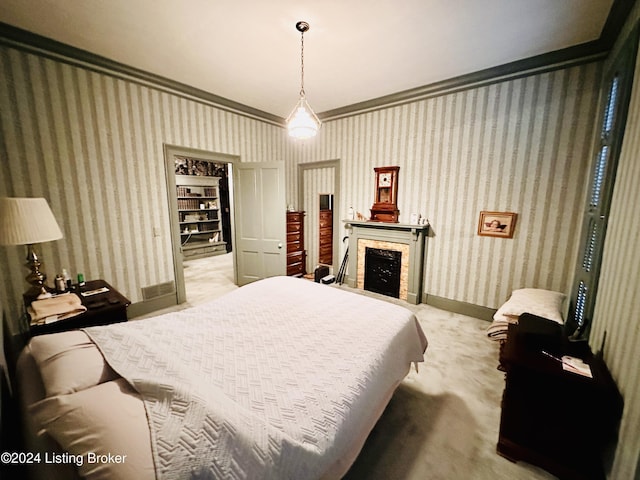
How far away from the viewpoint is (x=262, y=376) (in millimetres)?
1144

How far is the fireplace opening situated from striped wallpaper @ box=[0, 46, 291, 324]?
2.95m

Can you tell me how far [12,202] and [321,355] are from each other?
226 cm

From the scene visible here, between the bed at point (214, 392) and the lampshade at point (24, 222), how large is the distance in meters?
0.86

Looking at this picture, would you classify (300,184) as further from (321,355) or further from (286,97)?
(321,355)

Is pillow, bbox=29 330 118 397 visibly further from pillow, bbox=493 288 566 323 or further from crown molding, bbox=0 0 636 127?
pillow, bbox=493 288 566 323

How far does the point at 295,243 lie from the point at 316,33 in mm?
3120

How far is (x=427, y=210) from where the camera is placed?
11.2ft

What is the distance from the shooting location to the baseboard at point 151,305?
→ 3069 mm

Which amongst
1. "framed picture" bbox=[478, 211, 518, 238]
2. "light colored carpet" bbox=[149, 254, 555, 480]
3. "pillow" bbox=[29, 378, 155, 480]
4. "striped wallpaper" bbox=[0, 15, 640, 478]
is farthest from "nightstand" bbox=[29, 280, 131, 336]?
"framed picture" bbox=[478, 211, 518, 238]

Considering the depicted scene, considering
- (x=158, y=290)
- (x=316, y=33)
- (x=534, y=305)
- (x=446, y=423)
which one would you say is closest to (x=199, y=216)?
(x=158, y=290)

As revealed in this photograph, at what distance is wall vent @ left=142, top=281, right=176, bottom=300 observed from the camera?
10.4 feet

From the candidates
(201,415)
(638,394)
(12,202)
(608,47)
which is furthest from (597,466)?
(12,202)

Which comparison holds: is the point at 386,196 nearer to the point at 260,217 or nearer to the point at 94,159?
the point at 260,217

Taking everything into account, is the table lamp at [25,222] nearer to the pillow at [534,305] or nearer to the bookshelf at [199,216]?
the pillow at [534,305]
